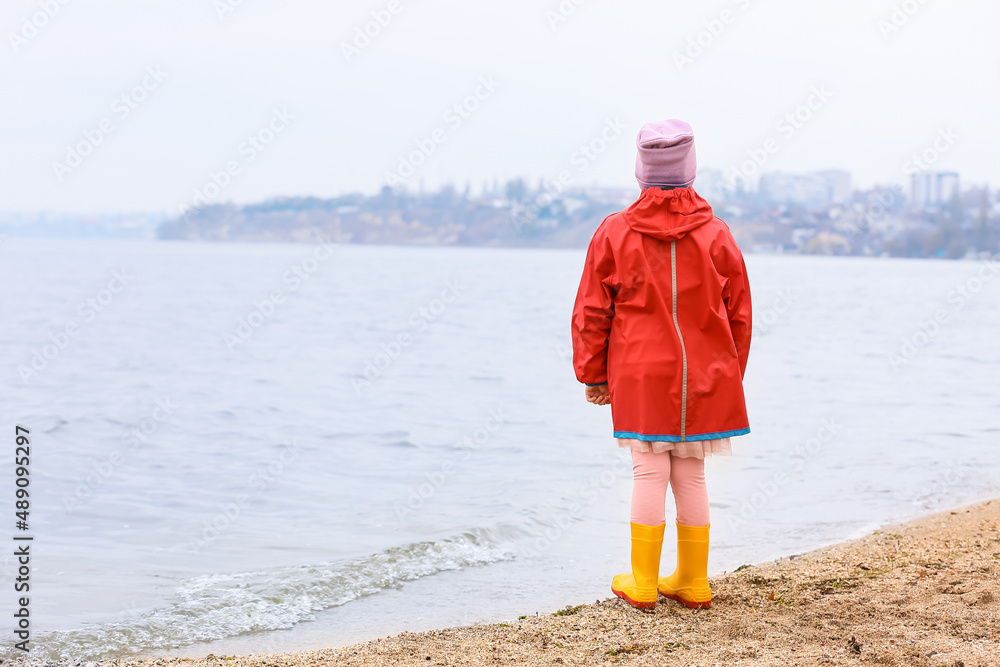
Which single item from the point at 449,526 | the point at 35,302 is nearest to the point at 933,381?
the point at 449,526

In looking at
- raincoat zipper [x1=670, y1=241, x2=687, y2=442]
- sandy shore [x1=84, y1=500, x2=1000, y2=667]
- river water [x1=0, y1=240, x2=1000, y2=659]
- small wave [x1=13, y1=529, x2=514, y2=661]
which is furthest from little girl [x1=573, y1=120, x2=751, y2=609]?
small wave [x1=13, y1=529, x2=514, y2=661]

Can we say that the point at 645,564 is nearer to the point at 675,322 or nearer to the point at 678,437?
the point at 678,437

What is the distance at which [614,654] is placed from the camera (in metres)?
2.87

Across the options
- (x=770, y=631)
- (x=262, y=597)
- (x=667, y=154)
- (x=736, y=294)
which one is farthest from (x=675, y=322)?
(x=262, y=597)

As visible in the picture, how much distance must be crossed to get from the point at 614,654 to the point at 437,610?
153 centimetres

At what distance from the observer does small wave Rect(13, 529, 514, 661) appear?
384cm

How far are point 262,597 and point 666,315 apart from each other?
8.42 feet

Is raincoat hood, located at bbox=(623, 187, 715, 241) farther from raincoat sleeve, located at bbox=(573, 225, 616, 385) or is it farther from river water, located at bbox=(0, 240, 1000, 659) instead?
river water, located at bbox=(0, 240, 1000, 659)

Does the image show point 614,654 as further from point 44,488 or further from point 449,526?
point 44,488

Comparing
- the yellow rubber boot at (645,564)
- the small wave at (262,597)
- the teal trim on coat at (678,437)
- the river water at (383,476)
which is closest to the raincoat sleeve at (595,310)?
the teal trim on coat at (678,437)

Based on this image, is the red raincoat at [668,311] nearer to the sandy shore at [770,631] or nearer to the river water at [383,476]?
the sandy shore at [770,631]

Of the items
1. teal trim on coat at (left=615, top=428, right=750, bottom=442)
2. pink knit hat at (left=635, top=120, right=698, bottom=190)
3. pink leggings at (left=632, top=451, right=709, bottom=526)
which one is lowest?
pink leggings at (left=632, top=451, right=709, bottom=526)

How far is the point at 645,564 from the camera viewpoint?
10.7 ft

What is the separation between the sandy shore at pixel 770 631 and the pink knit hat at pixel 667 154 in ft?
5.12
